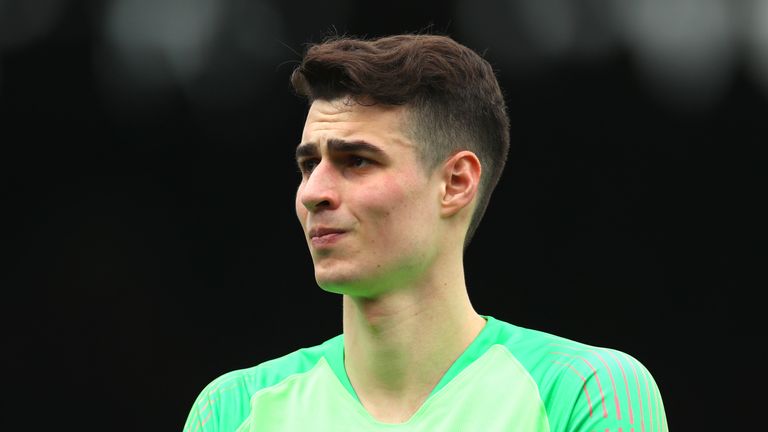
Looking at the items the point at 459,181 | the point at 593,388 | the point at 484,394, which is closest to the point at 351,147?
the point at 459,181

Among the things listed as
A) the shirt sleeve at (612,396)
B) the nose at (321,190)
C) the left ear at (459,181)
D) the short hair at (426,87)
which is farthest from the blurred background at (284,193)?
the shirt sleeve at (612,396)

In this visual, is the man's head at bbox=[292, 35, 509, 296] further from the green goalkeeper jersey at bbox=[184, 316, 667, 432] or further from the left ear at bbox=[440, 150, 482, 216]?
the green goalkeeper jersey at bbox=[184, 316, 667, 432]

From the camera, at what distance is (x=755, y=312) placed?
7922mm

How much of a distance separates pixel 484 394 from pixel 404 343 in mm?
289

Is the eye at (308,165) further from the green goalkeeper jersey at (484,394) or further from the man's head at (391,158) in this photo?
the green goalkeeper jersey at (484,394)

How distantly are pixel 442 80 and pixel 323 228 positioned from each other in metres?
0.61

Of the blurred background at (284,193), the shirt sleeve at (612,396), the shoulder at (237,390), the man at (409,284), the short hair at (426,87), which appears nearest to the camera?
the shirt sleeve at (612,396)

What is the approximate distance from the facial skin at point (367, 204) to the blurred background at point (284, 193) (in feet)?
11.0

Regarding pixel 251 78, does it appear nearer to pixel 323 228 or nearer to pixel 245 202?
pixel 245 202

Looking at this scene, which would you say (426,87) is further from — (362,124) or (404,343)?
(404,343)

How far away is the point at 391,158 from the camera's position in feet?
13.1

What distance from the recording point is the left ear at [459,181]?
13.6 ft

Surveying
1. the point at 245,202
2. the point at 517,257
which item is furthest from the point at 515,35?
the point at 245,202

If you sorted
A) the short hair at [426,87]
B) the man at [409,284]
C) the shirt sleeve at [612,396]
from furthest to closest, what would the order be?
the short hair at [426,87] → the man at [409,284] → the shirt sleeve at [612,396]
